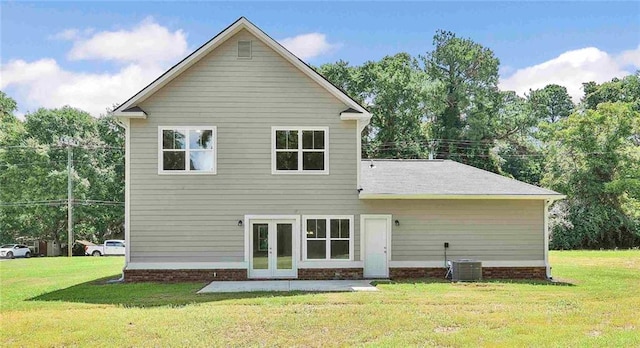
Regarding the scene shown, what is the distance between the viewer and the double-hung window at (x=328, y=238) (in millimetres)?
15672

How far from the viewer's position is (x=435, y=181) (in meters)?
17.0

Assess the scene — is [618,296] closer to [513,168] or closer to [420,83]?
[420,83]

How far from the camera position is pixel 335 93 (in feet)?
51.1

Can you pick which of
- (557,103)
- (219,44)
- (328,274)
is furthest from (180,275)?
(557,103)

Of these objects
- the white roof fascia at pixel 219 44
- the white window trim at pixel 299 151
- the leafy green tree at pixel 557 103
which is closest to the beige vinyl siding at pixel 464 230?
the white window trim at pixel 299 151

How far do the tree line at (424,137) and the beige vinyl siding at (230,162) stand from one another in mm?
21664

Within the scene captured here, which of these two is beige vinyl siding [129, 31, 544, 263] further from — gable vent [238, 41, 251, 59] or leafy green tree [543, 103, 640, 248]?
leafy green tree [543, 103, 640, 248]

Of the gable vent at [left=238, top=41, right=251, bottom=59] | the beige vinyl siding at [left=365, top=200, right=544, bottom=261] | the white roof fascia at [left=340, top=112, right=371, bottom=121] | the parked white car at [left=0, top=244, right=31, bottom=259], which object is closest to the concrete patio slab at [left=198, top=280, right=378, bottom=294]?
the beige vinyl siding at [left=365, top=200, right=544, bottom=261]

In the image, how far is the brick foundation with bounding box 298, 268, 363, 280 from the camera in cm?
1558

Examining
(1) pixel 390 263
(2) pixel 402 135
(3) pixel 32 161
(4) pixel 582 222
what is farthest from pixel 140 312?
(3) pixel 32 161

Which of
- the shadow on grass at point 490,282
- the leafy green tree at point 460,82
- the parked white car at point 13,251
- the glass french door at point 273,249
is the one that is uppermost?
the leafy green tree at point 460,82

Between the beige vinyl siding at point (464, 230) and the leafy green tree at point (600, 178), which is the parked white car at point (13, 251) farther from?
the leafy green tree at point (600, 178)

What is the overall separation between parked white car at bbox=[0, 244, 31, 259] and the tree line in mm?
2044

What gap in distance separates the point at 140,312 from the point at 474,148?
35246mm
